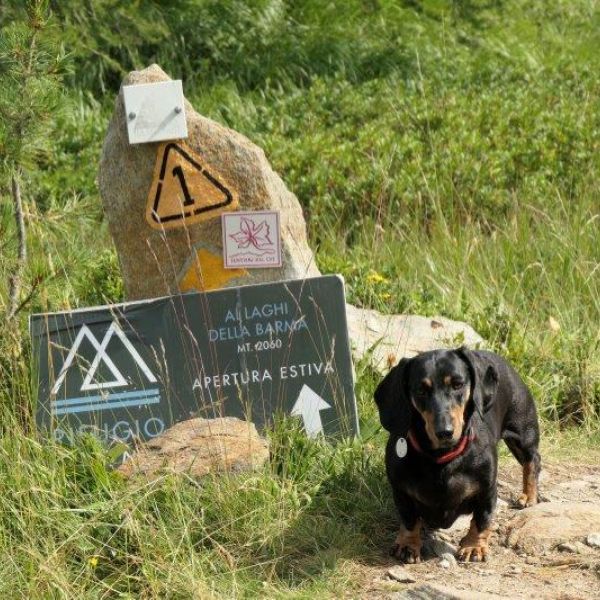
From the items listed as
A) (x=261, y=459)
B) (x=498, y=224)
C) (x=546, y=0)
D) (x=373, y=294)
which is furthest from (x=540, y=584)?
(x=546, y=0)

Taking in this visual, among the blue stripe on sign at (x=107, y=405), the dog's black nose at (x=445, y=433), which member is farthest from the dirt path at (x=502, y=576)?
the blue stripe on sign at (x=107, y=405)

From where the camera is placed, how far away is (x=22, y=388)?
17.3ft

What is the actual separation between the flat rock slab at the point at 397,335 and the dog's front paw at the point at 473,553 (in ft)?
4.89

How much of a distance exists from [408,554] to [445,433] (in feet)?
1.88

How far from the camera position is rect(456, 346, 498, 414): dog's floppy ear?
4457 millimetres

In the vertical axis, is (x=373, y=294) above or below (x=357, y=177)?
below

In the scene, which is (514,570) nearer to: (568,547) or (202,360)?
(568,547)

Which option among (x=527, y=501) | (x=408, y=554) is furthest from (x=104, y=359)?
(x=527, y=501)

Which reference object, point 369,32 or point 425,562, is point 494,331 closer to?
point 425,562

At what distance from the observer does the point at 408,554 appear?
4.51 metres

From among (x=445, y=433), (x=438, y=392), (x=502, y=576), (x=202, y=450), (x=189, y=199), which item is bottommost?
(x=502, y=576)

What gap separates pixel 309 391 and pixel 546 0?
1041cm

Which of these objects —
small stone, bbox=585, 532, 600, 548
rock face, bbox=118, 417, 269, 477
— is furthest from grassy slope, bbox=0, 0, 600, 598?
small stone, bbox=585, 532, 600, 548

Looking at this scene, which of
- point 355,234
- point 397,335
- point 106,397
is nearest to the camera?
point 106,397
